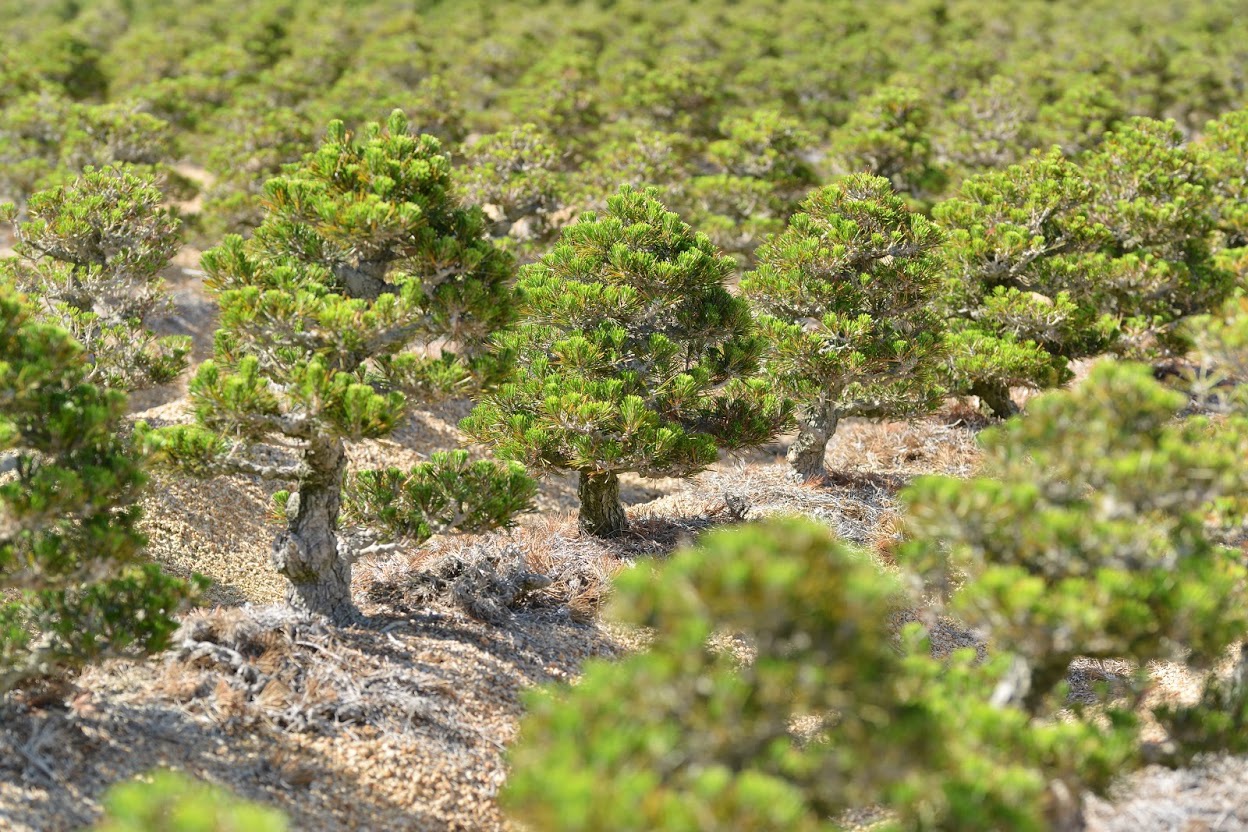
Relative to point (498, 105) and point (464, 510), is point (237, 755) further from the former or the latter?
point (498, 105)

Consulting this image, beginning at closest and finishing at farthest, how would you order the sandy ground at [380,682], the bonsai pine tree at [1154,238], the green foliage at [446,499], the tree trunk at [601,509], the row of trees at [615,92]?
the sandy ground at [380,682], the green foliage at [446,499], the tree trunk at [601,509], the bonsai pine tree at [1154,238], the row of trees at [615,92]

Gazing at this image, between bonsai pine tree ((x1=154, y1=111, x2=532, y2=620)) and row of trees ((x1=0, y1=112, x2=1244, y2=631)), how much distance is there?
2 centimetres

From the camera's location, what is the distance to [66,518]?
673 cm

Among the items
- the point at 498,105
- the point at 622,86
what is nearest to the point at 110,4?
the point at 498,105

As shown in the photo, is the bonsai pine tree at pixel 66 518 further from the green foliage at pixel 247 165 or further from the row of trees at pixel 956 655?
the green foliage at pixel 247 165

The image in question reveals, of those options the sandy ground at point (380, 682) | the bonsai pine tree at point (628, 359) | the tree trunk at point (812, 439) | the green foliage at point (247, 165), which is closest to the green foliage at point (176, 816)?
the sandy ground at point (380, 682)

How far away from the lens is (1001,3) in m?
38.4

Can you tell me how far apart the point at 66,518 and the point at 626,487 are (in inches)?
382

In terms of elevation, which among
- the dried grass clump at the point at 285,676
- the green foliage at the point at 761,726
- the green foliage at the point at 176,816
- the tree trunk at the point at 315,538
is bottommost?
the dried grass clump at the point at 285,676

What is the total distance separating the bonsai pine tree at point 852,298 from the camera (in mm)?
11578

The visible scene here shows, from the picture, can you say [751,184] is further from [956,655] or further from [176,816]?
[176,816]

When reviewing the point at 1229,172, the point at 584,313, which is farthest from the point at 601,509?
the point at 1229,172

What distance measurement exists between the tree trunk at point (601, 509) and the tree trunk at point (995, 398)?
20.6 ft

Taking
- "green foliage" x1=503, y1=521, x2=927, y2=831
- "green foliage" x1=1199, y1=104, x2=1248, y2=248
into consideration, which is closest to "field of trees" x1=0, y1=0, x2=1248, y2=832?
"green foliage" x1=503, y1=521, x2=927, y2=831
